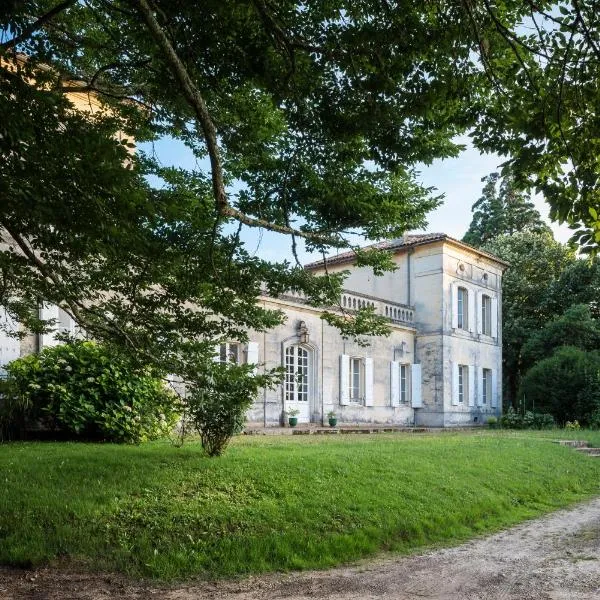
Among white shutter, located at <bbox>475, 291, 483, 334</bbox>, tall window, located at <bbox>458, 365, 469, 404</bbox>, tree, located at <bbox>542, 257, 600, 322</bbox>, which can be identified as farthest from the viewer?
tree, located at <bbox>542, 257, 600, 322</bbox>

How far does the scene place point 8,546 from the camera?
18.4ft

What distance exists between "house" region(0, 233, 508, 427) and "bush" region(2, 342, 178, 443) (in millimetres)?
5369

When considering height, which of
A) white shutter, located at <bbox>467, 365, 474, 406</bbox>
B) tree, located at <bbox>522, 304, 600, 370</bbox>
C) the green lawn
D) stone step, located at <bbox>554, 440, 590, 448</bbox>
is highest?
tree, located at <bbox>522, 304, 600, 370</bbox>

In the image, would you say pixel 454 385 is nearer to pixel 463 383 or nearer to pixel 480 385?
pixel 463 383

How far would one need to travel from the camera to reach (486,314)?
1043 inches

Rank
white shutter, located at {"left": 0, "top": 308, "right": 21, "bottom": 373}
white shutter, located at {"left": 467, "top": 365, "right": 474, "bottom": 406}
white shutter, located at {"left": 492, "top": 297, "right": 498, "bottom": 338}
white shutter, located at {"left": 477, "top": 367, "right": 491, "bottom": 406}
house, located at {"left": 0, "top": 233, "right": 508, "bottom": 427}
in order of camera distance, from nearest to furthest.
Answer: white shutter, located at {"left": 0, "top": 308, "right": 21, "bottom": 373} → house, located at {"left": 0, "top": 233, "right": 508, "bottom": 427} → white shutter, located at {"left": 467, "top": 365, "right": 474, "bottom": 406} → white shutter, located at {"left": 477, "top": 367, "right": 491, "bottom": 406} → white shutter, located at {"left": 492, "top": 297, "right": 498, "bottom": 338}

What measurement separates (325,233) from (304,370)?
37.3ft

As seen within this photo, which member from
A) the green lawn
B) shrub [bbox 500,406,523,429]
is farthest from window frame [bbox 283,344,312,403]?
shrub [bbox 500,406,523,429]

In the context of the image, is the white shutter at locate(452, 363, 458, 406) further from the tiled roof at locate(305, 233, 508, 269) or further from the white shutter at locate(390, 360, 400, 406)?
the tiled roof at locate(305, 233, 508, 269)

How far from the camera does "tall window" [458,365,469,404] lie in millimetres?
24273

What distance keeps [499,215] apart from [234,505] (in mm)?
32483

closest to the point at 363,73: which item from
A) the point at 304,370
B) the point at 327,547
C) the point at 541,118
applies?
the point at 541,118

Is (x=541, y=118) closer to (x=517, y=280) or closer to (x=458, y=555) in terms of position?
(x=458, y=555)

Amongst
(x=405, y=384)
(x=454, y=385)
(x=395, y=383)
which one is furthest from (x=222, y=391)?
(x=454, y=385)
